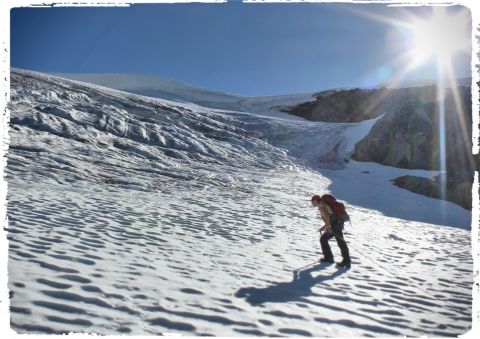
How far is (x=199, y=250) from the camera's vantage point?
322 inches

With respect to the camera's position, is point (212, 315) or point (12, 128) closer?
point (212, 315)

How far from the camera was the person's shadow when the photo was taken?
19.2ft

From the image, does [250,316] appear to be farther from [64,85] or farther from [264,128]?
[264,128]

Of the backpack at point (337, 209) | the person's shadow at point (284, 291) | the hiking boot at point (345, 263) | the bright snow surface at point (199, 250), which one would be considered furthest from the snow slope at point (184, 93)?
the person's shadow at point (284, 291)

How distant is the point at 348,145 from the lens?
129 ft

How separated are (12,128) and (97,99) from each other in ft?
56.2

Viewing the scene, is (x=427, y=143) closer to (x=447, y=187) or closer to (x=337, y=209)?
(x=447, y=187)

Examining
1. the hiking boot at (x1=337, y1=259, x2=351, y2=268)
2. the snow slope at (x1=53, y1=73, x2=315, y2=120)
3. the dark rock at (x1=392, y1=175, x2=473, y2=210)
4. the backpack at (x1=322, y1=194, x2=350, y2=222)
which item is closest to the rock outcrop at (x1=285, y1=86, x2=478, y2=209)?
the dark rock at (x1=392, y1=175, x2=473, y2=210)

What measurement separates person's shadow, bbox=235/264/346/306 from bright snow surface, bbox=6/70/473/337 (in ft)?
0.11

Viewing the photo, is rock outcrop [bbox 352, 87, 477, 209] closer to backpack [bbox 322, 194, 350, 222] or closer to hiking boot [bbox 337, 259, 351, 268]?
backpack [bbox 322, 194, 350, 222]

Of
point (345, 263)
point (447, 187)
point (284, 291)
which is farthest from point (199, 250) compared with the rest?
point (447, 187)

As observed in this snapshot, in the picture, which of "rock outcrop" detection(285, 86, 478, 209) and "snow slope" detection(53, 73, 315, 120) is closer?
"rock outcrop" detection(285, 86, 478, 209)

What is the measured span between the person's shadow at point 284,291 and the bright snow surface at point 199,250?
34mm

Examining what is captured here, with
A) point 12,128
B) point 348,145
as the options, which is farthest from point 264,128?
point 12,128
